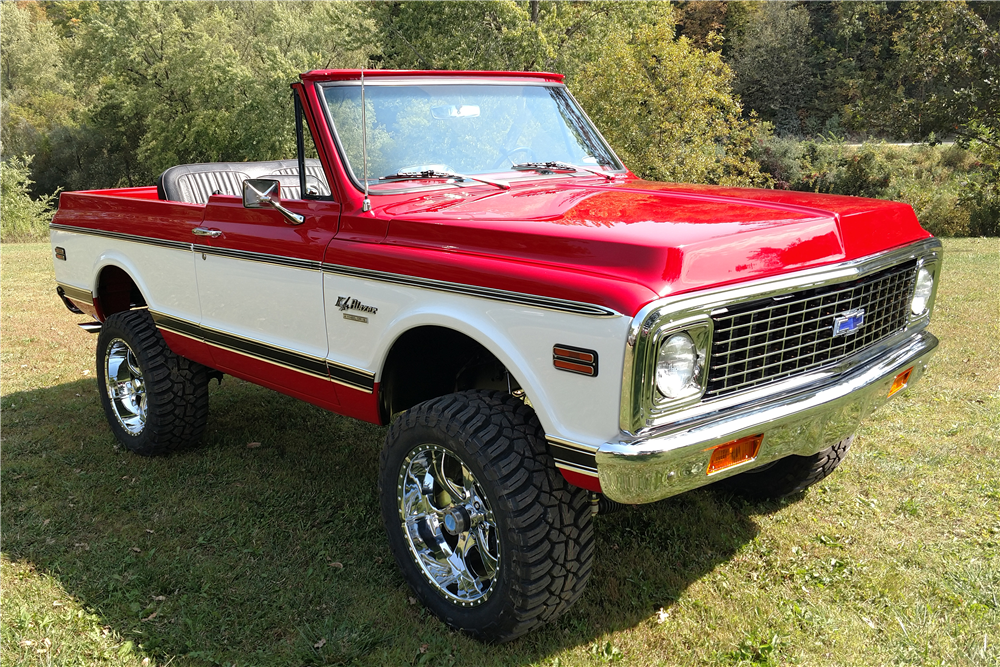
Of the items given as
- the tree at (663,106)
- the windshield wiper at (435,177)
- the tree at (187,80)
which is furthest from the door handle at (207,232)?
the tree at (187,80)

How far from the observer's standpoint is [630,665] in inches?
120

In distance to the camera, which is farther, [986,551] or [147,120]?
[147,120]

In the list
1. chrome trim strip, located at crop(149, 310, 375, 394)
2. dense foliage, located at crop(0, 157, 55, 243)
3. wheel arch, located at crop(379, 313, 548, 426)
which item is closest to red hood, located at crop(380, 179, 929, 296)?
wheel arch, located at crop(379, 313, 548, 426)

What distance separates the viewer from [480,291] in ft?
9.46

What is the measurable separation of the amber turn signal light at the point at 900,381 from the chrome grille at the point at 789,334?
0.18 meters

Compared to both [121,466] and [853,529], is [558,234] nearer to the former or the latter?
[853,529]

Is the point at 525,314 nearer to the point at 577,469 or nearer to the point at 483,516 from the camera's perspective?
the point at 577,469

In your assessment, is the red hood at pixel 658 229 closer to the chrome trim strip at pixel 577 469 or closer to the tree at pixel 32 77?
the chrome trim strip at pixel 577 469

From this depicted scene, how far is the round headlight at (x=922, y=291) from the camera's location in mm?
3652

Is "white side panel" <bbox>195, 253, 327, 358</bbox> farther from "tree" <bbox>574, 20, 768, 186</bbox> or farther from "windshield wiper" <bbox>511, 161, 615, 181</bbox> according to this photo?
"tree" <bbox>574, 20, 768, 186</bbox>

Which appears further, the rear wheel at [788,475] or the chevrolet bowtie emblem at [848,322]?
the rear wheel at [788,475]

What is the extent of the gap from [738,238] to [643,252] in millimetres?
375

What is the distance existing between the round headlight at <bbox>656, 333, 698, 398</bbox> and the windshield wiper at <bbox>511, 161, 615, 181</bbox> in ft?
5.56

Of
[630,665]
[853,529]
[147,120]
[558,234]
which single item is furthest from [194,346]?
[147,120]
